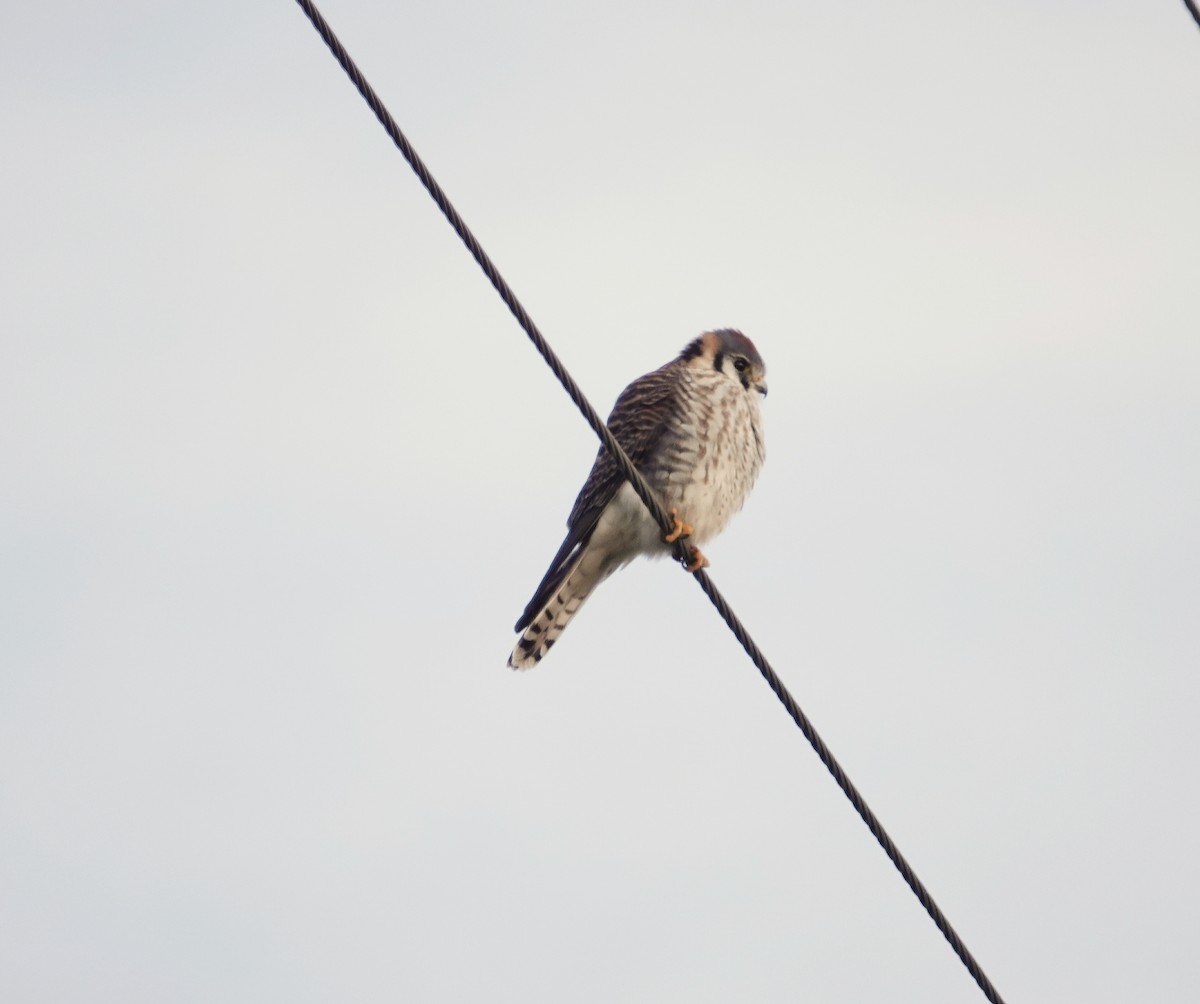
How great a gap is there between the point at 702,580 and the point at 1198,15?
1629mm

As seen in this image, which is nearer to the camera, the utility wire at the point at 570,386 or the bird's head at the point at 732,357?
the utility wire at the point at 570,386

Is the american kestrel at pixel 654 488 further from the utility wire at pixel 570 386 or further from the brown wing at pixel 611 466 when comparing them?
the utility wire at pixel 570 386

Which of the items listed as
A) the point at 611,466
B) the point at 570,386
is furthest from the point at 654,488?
the point at 570,386

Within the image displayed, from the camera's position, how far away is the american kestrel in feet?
17.4

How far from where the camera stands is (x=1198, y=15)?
317 cm

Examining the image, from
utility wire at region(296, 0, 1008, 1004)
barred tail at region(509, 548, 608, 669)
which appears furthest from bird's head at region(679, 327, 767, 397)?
utility wire at region(296, 0, 1008, 1004)

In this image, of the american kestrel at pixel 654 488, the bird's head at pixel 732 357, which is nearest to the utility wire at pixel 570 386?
the american kestrel at pixel 654 488

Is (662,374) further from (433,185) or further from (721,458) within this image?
(433,185)

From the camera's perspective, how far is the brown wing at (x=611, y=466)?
209 inches

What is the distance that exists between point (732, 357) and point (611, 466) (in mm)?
922

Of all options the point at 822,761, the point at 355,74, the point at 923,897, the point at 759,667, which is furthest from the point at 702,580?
the point at 355,74

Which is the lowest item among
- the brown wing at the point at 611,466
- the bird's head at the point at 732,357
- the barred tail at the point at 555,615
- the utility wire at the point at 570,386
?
the utility wire at the point at 570,386

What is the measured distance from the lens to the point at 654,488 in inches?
211

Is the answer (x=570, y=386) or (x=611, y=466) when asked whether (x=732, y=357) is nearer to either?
(x=611, y=466)
